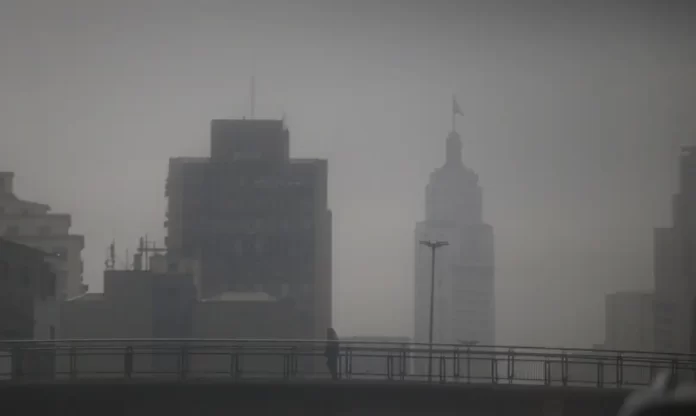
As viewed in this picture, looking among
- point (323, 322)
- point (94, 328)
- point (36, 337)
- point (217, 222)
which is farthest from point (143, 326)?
point (323, 322)

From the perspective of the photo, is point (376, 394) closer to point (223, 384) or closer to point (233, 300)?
point (223, 384)

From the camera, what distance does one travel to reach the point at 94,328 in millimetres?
97938

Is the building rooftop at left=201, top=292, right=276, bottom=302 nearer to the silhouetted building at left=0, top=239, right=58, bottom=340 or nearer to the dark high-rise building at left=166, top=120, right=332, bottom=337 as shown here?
the silhouetted building at left=0, top=239, right=58, bottom=340

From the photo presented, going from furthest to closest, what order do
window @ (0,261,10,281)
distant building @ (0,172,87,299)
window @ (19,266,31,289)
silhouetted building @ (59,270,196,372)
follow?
distant building @ (0,172,87,299), silhouetted building @ (59,270,196,372), window @ (19,266,31,289), window @ (0,261,10,281)

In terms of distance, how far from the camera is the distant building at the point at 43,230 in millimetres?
118812

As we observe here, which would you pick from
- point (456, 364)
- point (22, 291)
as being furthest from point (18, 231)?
point (456, 364)

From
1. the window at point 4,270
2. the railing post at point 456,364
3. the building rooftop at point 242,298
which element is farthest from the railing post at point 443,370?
the building rooftop at point 242,298

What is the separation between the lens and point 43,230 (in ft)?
396

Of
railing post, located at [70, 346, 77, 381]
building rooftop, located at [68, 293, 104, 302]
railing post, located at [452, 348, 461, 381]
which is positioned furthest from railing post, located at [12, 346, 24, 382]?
building rooftop, located at [68, 293, 104, 302]

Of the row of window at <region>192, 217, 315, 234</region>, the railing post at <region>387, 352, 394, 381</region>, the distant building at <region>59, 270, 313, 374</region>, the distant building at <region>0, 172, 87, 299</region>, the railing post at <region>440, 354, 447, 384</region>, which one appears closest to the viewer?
the railing post at <region>387, 352, 394, 381</region>

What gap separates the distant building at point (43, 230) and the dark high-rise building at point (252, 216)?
31021mm

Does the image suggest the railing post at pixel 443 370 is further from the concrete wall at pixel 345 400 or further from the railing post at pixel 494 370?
the railing post at pixel 494 370

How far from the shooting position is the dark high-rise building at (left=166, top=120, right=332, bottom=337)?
6068 inches

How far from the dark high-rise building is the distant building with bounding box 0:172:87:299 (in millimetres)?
31021
